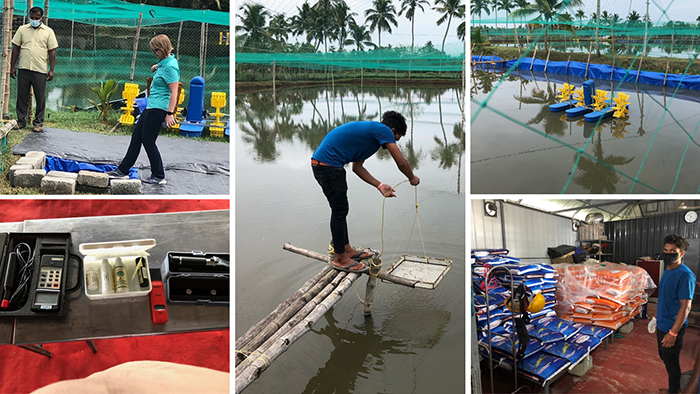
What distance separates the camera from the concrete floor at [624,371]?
3.20 meters

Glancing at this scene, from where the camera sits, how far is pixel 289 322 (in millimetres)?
2791

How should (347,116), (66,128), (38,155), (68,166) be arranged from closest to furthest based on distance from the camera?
(38,155), (68,166), (66,128), (347,116)

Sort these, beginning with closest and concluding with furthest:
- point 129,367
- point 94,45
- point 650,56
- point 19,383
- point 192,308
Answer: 1. point 192,308
2. point 19,383
3. point 129,367
4. point 94,45
5. point 650,56

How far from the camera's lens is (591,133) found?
21.2 feet

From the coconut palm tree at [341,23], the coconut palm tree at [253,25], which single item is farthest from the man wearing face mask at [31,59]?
the coconut palm tree at [341,23]

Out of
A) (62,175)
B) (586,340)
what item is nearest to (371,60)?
(62,175)

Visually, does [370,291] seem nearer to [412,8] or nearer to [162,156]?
[162,156]

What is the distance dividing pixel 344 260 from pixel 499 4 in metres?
4.00

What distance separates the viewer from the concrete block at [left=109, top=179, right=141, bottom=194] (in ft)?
12.3

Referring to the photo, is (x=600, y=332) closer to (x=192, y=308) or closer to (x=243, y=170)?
(x=192, y=308)

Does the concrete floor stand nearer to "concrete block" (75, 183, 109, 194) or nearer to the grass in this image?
"concrete block" (75, 183, 109, 194)

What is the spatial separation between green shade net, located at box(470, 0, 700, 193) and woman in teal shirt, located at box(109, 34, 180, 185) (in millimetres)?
2689

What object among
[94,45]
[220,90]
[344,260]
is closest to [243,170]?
[220,90]

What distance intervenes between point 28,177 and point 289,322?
7.94 feet
